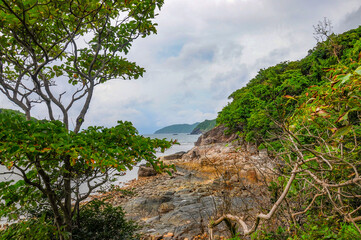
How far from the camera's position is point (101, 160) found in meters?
2.19

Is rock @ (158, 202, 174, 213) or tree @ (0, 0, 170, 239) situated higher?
tree @ (0, 0, 170, 239)

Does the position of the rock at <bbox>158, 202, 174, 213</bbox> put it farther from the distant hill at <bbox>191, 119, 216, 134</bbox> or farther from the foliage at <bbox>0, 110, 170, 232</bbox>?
the distant hill at <bbox>191, 119, 216, 134</bbox>

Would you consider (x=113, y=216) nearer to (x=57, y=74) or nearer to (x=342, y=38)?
(x=57, y=74)

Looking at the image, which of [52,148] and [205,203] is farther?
[205,203]

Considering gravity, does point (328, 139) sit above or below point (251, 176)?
above

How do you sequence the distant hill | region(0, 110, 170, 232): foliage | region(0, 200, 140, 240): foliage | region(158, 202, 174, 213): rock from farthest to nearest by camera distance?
the distant hill, region(158, 202, 174, 213): rock, region(0, 200, 140, 240): foliage, region(0, 110, 170, 232): foliage

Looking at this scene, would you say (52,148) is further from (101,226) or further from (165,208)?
(165,208)

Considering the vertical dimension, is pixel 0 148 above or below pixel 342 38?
below

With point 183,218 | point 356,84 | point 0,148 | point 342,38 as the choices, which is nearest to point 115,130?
point 0,148

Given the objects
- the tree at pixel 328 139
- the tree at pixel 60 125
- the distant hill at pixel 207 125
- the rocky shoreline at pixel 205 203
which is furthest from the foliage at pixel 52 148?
the distant hill at pixel 207 125

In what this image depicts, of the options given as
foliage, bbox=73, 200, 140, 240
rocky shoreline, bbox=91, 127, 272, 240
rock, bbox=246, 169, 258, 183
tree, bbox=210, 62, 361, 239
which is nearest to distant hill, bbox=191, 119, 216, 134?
rock, bbox=246, 169, 258, 183

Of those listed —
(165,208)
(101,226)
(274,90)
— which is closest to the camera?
(101,226)

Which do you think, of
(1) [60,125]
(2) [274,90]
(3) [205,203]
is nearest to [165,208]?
(3) [205,203]

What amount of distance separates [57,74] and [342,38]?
20.9 m
